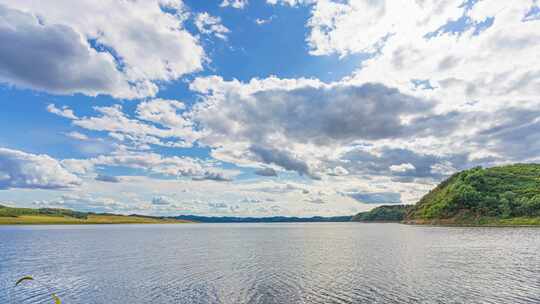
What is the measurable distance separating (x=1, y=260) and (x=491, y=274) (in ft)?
326

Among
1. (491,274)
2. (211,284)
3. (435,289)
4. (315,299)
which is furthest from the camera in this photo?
(491,274)

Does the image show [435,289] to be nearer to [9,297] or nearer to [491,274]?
[491,274]

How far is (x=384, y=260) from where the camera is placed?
230ft

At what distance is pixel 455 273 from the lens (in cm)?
5347

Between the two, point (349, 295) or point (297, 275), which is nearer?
point (349, 295)

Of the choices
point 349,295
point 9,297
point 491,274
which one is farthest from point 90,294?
point 491,274

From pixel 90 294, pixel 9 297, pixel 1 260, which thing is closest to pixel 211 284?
pixel 90 294

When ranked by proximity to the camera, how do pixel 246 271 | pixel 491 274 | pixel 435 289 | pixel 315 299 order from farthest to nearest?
pixel 246 271 → pixel 491 274 → pixel 435 289 → pixel 315 299

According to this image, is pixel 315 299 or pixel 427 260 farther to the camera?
pixel 427 260

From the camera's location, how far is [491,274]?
51750mm

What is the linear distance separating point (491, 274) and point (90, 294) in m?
57.6

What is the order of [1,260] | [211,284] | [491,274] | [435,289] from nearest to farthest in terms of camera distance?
[435,289] < [211,284] < [491,274] < [1,260]

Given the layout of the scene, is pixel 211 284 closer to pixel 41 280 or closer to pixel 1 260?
pixel 41 280

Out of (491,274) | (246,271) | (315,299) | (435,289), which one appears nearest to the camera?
(315,299)
